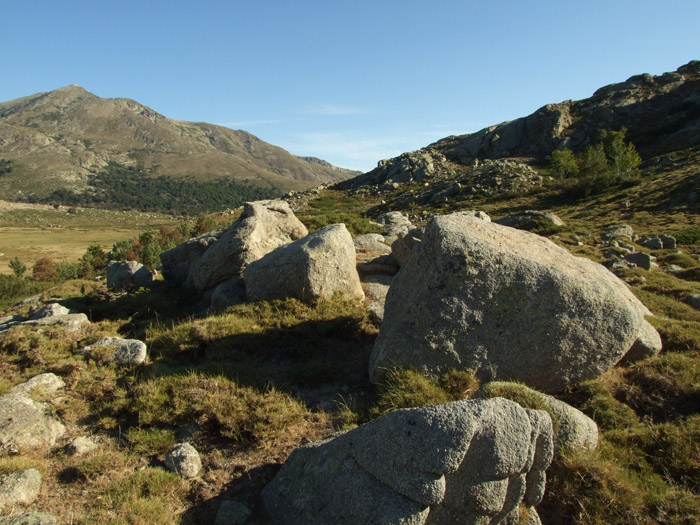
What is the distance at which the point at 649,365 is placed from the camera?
7152mm

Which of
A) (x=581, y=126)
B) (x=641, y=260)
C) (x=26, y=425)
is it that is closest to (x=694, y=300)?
(x=641, y=260)

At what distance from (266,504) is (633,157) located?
75981 mm

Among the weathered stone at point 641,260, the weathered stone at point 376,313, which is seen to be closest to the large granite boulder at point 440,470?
the weathered stone at point 376,313

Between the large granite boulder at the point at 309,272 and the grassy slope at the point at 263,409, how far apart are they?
494 millimetres

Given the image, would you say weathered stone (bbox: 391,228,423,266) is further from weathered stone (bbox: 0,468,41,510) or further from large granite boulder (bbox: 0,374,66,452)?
weathered stone (bbox: 0,468,41,510)

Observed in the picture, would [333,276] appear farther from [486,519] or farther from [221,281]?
[486,519]

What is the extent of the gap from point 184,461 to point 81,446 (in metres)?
1.96

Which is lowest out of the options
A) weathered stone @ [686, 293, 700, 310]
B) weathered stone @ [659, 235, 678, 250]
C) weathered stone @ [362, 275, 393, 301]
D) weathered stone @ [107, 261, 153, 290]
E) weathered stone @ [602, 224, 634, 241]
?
weathered stone @ [659, 235, 678, 250]

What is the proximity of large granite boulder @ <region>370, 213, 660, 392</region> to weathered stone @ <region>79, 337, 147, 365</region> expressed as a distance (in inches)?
216

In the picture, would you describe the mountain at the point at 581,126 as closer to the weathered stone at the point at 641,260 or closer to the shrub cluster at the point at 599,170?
the shrub cluster at the point at 599,170

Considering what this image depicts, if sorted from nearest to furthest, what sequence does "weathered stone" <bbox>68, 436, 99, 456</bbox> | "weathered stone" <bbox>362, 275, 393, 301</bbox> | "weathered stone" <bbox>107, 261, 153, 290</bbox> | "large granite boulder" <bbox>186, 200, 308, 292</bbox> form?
"weathered stone" <bbox>68, 436, 99, 456</bbox> → "weathered stone" <bbox>362, 275, 393, 301</bbox> → "large granite boulder" <bbox>186, 200, 308, 292</bbox> → "weathered stone" <bbox>107, 261, 153, 290</bbox>

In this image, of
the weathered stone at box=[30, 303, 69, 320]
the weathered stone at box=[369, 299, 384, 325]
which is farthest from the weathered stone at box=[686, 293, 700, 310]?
the weathered stone at box=[30, 303, 69, 320]

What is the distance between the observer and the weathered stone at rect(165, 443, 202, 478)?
5613 millimetres

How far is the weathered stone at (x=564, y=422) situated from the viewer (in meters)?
5.22
